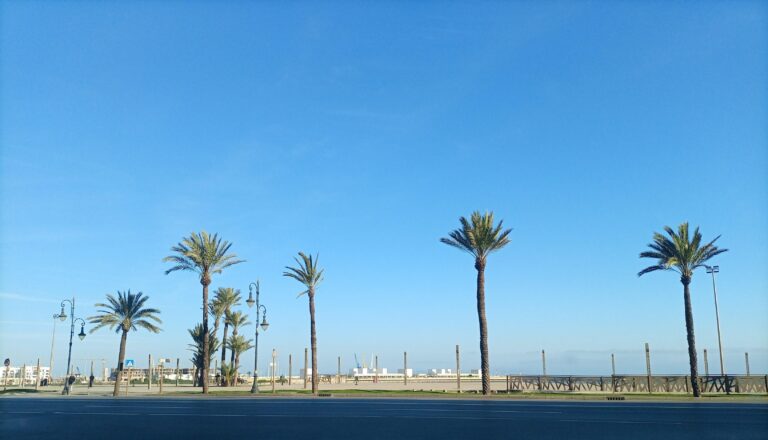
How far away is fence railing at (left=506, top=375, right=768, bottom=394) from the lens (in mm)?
43750

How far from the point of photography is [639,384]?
46.8 m

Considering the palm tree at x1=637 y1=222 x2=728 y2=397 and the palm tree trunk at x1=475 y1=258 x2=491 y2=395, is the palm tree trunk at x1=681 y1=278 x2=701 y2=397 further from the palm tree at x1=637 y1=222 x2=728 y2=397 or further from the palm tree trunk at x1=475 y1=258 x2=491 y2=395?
the palm tree trunk at x1=475 y1=258 x2=491 y2=395

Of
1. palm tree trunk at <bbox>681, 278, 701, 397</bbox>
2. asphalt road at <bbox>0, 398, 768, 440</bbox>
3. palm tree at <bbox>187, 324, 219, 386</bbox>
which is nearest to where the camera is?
asphalt road at <bbox>0, 398, 768, 440</bbox>

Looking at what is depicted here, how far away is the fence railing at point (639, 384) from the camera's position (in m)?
43.8

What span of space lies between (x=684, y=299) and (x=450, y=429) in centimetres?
3290

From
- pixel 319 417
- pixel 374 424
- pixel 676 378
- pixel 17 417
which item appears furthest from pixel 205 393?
pixel 676 378

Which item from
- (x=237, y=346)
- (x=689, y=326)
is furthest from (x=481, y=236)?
(x=237, y=346)

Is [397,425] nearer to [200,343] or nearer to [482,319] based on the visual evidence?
[482,319]

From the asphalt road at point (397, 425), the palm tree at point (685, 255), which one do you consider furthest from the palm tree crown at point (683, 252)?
the asphalt road at point (397, 425)

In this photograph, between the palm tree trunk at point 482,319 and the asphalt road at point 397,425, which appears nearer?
the asphalt road at point 397,425

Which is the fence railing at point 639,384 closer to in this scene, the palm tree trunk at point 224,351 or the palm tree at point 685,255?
the palm tree at point 685,255

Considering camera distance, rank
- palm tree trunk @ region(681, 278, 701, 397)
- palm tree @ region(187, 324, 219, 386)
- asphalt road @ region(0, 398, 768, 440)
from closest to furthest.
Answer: asphalt road @ region(0, 398, 768, 440) → palm tree trunk @ region(681, 278, 701, 397) → palm tree @ region(187, 324, 219, 386)

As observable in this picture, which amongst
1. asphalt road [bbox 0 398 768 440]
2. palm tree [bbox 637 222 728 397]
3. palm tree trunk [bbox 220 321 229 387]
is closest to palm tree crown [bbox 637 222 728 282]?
palm tree [bbox 637 222 728 397]

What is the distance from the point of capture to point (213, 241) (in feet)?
176
